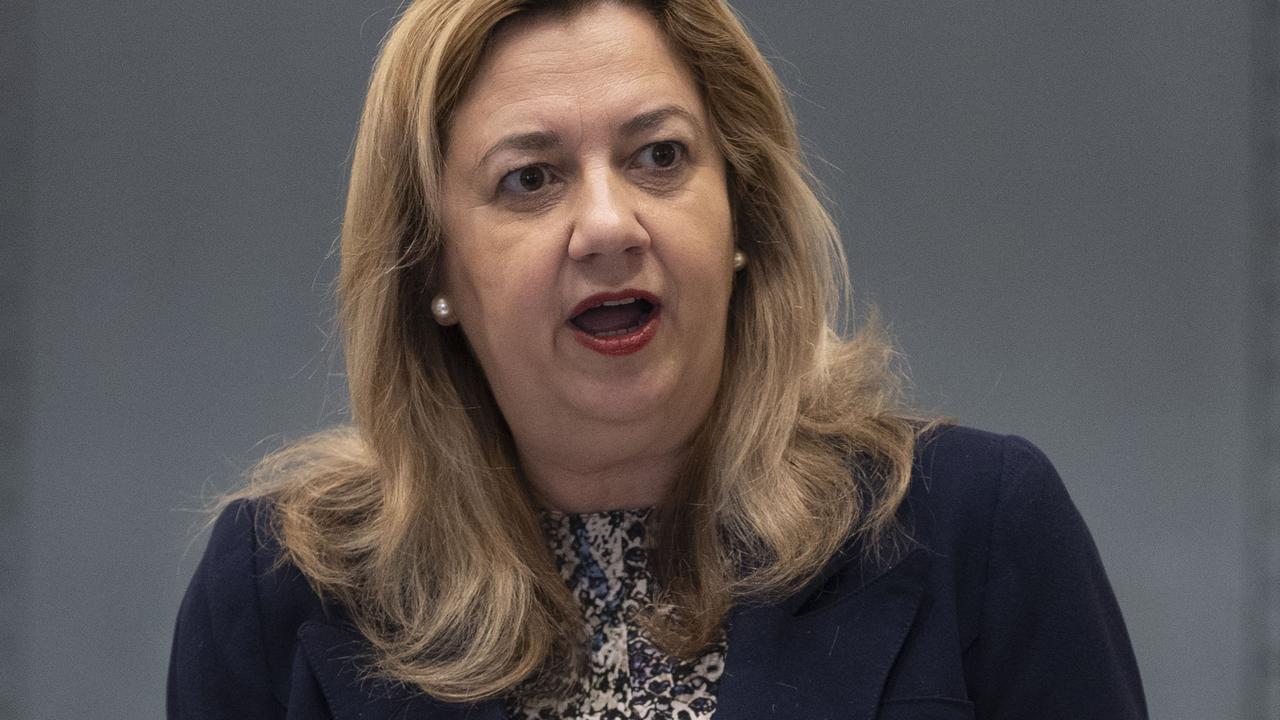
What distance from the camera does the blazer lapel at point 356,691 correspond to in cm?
174

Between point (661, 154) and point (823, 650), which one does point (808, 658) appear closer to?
point (823, 650)

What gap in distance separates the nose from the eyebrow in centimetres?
6

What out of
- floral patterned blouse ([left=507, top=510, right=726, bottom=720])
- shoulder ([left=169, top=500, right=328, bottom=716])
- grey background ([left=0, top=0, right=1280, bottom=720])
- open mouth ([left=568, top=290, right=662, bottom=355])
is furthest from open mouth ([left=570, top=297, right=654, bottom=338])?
grey background ([left=0, top=0, right=1280, bottom=720])

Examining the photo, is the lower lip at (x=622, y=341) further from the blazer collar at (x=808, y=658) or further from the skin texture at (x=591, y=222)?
the blazer collar at (x=808, y=658)

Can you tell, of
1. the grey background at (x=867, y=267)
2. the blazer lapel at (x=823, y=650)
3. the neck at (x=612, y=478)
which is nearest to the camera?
the blazer lapel at (x=823, y=650)

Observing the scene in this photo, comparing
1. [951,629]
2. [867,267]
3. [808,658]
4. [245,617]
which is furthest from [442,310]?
[867,267]

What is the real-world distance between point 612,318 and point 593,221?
0.13 m

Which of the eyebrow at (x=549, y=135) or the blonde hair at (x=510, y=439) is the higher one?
the eyebrow at (x=549, y=135)

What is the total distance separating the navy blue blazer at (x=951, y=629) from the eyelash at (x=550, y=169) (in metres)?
0.46

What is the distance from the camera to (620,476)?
1841mm

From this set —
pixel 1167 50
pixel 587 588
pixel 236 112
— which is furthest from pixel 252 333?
pixel 1167 50

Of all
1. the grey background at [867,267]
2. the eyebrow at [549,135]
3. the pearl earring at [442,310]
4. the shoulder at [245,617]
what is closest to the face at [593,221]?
the eyebrow at [549,135]

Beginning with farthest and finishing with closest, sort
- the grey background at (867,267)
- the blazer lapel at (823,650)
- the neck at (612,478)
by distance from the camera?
the grey background at (867,267)
the neck at (612,478)
the blazer lapel at (823,650)

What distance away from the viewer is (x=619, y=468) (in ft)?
6.03
